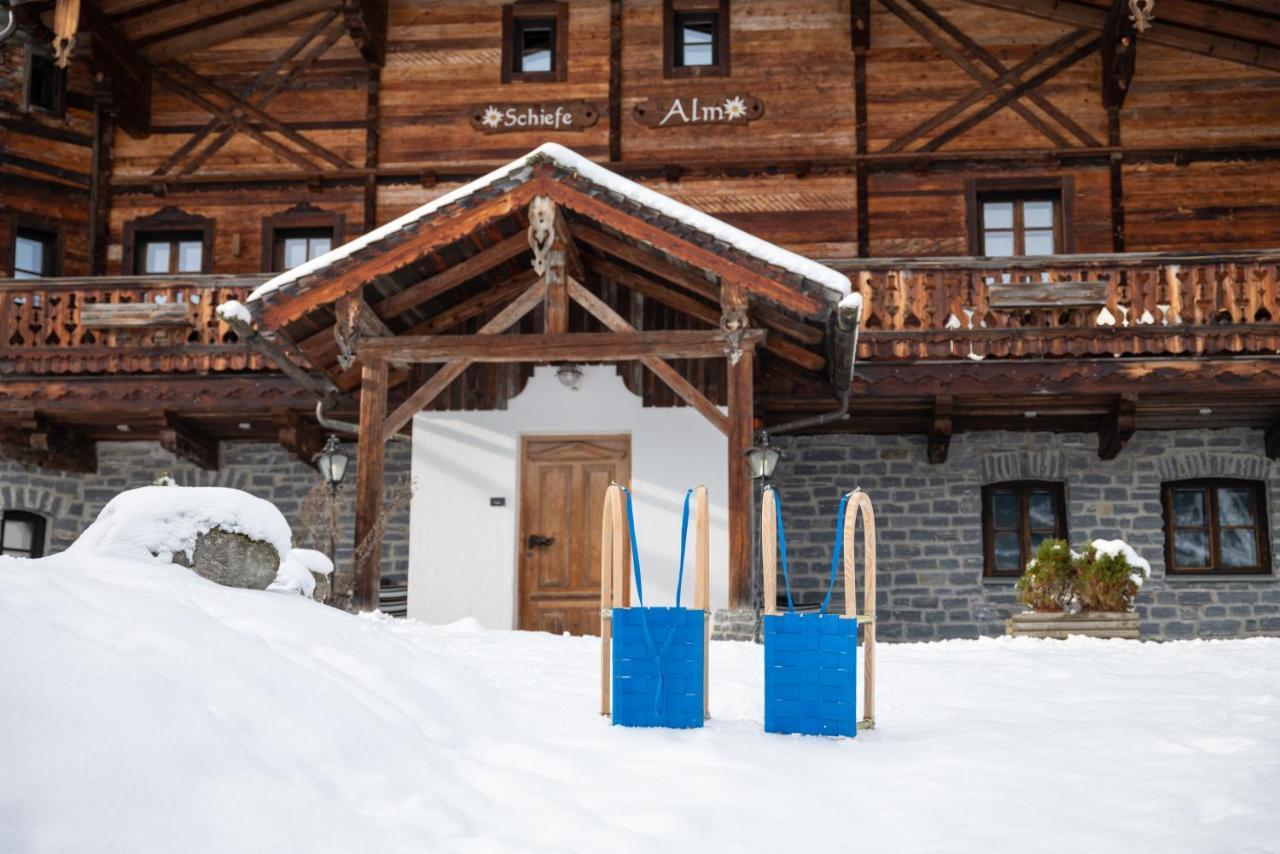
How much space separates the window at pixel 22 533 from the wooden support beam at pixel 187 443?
5.62 feet

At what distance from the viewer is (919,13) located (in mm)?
15992

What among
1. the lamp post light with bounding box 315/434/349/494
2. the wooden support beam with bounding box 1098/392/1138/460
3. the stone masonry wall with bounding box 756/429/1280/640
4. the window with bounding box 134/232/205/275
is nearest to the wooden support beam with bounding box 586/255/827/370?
the stone masonry wall with bounding box 756/429/1280/640

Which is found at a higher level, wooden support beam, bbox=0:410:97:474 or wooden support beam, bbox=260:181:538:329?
wooden support beam, bbox=260:181:538:329

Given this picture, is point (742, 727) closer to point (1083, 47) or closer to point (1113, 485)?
point (1113, 485)

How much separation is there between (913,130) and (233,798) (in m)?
13.3

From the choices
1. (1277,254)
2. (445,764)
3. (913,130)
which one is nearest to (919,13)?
(913,130)

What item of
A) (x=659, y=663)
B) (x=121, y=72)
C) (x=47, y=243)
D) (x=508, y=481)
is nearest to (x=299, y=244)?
(x=121, y=72)

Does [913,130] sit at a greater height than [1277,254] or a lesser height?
greater

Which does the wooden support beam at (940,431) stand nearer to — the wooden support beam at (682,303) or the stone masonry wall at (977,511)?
the stone masonry wall at (977,511)

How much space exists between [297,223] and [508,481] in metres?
5.24

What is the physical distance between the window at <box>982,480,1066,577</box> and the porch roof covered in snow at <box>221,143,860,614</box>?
339 centimetres

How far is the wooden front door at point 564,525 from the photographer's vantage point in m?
12.8

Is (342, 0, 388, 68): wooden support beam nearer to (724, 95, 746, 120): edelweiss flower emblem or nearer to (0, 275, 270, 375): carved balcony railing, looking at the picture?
(0, 275, 270, 375): carved balcony railing

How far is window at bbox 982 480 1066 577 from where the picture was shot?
1479 cm
